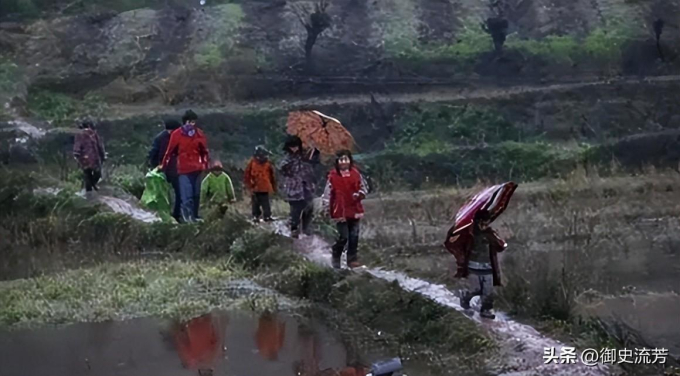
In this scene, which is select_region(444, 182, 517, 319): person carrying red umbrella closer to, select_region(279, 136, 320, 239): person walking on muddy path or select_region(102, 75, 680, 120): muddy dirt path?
select_region(279, 136, 320, 239): person walking on muddy path

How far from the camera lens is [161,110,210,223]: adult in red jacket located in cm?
1093

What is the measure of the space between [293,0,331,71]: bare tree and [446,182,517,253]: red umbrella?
20184mm

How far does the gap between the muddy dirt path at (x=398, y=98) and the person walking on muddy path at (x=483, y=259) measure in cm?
1714

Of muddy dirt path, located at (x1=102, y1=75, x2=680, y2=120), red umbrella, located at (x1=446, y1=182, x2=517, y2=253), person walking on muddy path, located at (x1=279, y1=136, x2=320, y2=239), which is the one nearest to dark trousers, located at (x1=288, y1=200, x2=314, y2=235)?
person walking on muddy path, located at (x1=279, y1=136, x2=320, y2=239)

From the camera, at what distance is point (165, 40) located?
2858 cm

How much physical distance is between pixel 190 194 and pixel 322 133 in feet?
7.19

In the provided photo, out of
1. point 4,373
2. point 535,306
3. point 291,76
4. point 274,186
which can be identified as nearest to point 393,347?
point 535,306

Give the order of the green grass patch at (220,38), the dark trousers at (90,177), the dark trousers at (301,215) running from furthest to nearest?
the green grass patch at (220,38) < the dark trousers at (90,177) < the dark trousers at (301,215)

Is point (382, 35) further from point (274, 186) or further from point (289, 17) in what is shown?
point (274, 186)

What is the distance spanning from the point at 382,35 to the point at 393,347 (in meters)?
21.9

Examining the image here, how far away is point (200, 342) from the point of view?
7.45 m

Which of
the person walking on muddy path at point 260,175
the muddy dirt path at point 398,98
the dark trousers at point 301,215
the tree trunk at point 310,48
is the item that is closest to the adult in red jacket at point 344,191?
the dark trousers at point 301,215

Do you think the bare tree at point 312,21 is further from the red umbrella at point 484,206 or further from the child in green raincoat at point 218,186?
the red umbrella at point 484,206

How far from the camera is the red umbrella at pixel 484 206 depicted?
6996 millimetres
